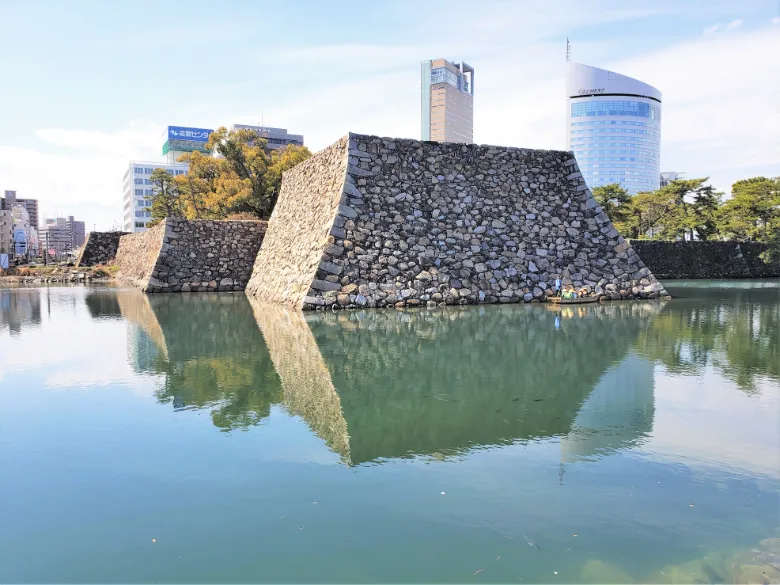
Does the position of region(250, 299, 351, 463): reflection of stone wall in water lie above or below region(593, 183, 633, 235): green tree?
below

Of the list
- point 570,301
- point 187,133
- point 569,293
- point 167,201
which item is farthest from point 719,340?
point 187,133

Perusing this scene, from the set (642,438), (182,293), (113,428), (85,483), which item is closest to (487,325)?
(642,438)

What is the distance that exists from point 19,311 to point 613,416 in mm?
15433

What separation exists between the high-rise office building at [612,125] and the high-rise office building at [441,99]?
2698 centimetres

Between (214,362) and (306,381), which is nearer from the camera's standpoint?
(306,381)

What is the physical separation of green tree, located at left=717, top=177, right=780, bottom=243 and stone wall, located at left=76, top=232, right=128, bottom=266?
1420 inches

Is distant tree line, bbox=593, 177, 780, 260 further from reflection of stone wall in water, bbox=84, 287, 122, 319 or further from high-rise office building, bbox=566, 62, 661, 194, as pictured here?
high-rise office building, bbox=566, 62, 661, 194

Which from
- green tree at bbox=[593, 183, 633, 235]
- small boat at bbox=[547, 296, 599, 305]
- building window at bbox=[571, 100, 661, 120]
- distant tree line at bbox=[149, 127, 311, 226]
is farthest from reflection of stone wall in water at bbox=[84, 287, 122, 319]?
building window at bbox=[571, 100, 661, 120]

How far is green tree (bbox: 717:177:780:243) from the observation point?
31297 mm

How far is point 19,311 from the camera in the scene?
15.5 m

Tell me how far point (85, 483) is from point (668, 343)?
8301mm

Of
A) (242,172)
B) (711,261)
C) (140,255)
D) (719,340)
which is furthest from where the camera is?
(711,261)

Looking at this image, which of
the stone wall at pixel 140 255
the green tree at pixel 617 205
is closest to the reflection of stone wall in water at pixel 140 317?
the stone wall at pixel 140 255

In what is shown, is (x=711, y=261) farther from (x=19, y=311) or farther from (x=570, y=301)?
(x=19, y=311)
